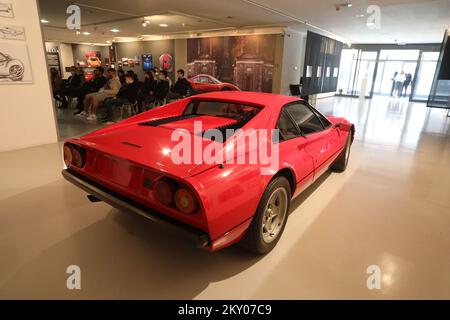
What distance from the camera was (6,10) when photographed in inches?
144

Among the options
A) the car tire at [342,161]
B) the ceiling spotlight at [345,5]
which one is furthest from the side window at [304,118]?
the ceiling spotlight at [345,5]

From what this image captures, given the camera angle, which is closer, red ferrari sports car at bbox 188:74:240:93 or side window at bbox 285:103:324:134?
side window at bbox 285:103:324:134

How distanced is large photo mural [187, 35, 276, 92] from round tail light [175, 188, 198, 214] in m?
10.1

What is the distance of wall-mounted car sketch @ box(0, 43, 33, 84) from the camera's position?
3730 mm

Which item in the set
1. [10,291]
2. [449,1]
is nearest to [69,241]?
[10,291]

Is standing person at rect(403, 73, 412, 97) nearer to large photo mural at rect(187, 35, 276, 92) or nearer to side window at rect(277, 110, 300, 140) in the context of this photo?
large photo mural at rect(187, 35, 276, 92)

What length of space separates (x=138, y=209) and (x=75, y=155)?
0.71 meters

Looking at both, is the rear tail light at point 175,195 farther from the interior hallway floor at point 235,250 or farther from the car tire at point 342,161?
the car tire at point 342,161

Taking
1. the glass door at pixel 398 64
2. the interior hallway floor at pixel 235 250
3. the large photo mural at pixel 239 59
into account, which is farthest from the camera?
the glass door at pixel 398 64

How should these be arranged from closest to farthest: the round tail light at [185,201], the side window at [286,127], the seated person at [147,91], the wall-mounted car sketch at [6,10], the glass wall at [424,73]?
the round tail light at [185,201], the side window at [286,127], the wall-mounted car sketch at [6,10], the seated person at [147,91], the glass wall at [424,73]

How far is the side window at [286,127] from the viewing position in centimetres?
206

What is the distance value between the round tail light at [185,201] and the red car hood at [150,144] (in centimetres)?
9

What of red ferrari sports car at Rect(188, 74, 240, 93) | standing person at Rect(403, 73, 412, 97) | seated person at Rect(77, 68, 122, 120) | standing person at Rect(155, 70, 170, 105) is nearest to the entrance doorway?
standing person at Rect(403, 73, 412, 97)

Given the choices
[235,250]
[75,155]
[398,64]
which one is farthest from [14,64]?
[398,64]
